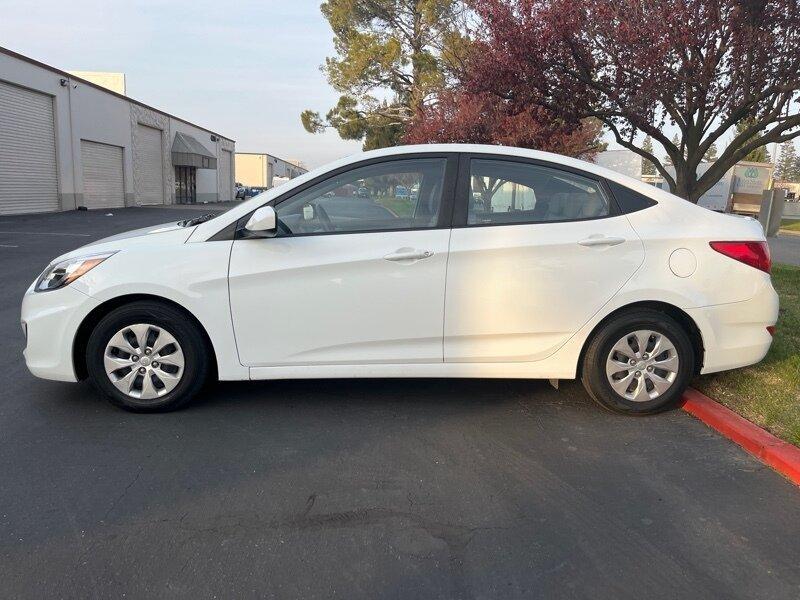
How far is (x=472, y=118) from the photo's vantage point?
1872cm

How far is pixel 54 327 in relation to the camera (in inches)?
156

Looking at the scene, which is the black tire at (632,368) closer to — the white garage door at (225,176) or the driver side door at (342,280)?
the driver side door at (342,280)

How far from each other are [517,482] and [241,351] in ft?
6.17

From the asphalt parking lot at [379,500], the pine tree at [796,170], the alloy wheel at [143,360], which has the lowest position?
the asphalt parking lot at [379,500]

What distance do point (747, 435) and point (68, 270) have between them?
428 centimetres

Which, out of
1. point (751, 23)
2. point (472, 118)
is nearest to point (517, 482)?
point (751, 23)

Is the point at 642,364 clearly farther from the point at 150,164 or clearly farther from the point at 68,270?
the point at 150,164

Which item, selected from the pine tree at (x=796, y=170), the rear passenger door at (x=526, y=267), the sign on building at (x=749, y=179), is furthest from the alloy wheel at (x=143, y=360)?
the pine tree at (x=796, y=170)

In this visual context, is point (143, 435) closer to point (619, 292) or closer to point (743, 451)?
point (619, 292)

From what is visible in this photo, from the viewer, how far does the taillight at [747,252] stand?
4.12 metres

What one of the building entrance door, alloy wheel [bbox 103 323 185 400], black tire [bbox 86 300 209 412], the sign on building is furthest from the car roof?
the building entrance door

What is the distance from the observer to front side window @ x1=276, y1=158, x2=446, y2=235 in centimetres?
410

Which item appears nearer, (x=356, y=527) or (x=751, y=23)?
(x=356, y=527)

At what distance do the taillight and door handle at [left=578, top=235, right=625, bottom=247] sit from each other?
626 millimetres
